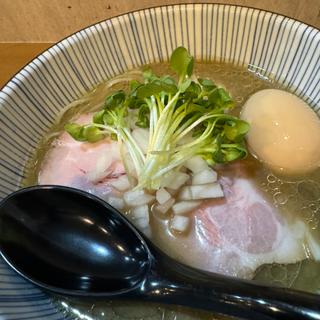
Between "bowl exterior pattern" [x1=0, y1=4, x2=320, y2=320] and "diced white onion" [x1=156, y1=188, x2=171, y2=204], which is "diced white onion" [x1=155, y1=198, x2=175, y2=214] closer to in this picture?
"diced white onion" [x1=156, y1=188, x2=171, y2=204]

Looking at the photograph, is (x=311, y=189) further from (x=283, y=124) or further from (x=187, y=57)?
(x=187, y=57)

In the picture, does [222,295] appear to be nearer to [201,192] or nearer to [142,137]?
[201,192]

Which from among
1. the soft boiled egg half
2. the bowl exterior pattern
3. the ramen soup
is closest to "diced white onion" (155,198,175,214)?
the ramen soup

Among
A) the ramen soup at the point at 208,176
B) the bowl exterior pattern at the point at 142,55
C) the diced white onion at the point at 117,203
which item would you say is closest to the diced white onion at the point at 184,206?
the ramen soup at the point at 208,176

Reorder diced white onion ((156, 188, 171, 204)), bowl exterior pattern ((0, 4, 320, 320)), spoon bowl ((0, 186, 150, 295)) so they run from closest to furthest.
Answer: spoon bowl ((0, 186, 150, 295)) < diced white onion ((156, 188, 171, 204)) < bowl exterior pattern ((0, 4, 320, 320))

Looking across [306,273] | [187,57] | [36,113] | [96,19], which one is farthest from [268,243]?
[96,19]

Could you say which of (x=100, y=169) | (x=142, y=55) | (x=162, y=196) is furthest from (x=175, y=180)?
(x=142, y=55)
